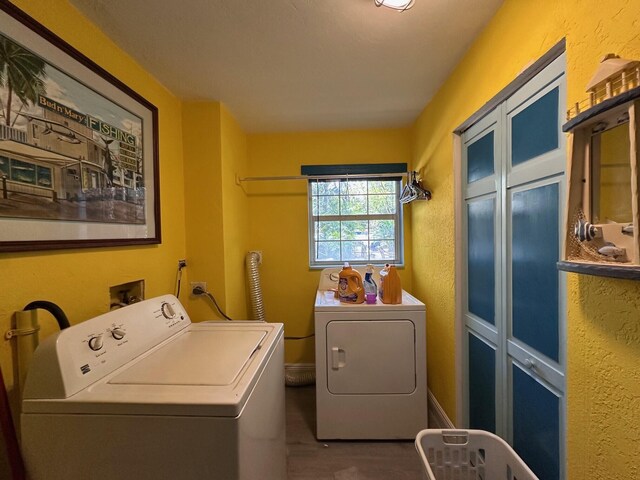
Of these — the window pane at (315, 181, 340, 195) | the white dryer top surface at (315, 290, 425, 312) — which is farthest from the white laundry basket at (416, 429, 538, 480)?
the window pane at (315, 181, 340, 195)

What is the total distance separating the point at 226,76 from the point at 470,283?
1.92 m

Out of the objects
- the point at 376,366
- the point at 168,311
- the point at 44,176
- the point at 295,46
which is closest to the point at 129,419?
the point at 168,311

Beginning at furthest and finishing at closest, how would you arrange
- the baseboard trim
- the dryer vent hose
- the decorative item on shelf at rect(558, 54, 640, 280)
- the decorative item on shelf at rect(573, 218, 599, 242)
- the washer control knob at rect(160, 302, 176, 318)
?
the dryer vent hose < the baseboard trim < the washer control knob at rect(160, 302, 176, 318) < the decorative item on shelf at rect(573, 218, 599, 242) < the decorative item on shelf at rect(558, 54, 640, 280)

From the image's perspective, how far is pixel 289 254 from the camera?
259 cm

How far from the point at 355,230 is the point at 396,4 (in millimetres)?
1786

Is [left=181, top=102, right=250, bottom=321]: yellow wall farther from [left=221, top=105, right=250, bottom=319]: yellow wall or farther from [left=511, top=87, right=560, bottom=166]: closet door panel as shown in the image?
[left=511, top=87, right=560, bottom=166]: closet door panel

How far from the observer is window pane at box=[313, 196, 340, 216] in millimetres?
2648

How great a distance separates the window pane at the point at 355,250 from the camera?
2.65m

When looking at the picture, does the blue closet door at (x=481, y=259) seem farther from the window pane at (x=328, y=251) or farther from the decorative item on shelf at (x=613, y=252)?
the window pane at (x=328, y=251)

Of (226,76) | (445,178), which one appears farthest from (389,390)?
(226,76)

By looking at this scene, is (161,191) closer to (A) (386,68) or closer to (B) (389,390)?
(A) (386,68)

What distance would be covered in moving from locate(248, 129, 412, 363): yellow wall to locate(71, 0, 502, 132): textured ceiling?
513 mm

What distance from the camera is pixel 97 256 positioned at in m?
1.22

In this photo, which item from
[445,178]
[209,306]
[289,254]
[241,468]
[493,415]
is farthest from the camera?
[289,254]
